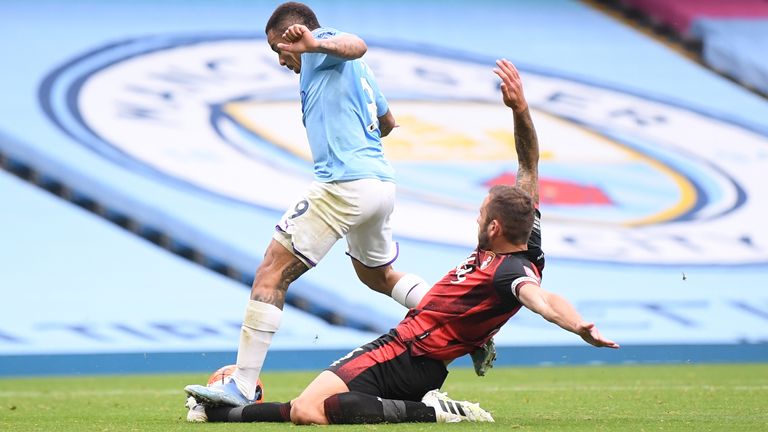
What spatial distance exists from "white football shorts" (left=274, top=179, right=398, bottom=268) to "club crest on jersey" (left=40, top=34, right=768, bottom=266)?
713cm

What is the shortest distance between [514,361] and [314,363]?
6.20ft

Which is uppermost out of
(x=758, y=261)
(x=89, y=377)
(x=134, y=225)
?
(x=758, y=261)

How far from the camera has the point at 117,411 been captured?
20.7 feet

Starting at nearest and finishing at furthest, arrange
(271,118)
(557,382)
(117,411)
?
(117,411)
(557,382)
(271,118)

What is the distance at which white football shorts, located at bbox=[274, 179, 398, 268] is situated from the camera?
5688mm

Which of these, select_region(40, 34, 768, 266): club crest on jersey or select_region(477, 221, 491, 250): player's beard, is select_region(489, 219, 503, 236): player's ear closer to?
select_region(477, 221, 491, 250): player's beard

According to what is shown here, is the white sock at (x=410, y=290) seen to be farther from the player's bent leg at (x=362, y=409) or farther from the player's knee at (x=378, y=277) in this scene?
the player's bent leg at (x=362, y=409)

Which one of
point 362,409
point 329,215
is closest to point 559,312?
point 362,409

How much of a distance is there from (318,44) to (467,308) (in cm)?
136

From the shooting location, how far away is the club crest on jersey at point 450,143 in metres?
13.5

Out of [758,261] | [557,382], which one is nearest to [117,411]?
[557,382]

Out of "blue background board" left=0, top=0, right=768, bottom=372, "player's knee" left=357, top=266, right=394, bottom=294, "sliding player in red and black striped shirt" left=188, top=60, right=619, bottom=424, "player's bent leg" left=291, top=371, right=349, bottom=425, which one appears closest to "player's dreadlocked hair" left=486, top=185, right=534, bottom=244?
"sliding player in red and black striped shirt" left=188, top=60, right=619, bottom=424

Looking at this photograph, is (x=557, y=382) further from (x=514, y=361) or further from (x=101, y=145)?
(x=101, y=145)

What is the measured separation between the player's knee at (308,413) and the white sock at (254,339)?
52cm
